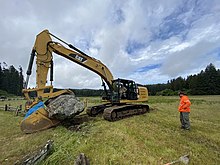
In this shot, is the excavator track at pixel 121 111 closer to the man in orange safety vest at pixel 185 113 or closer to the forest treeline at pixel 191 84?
the man in orange safety vest at pixel 185 113

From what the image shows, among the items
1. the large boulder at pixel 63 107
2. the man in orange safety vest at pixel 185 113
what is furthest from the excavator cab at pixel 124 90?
the man in orange safety vest at pixel 185 113

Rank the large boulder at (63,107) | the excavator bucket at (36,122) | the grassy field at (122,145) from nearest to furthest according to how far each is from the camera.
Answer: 1. the grassy field at (122,145)
2. the excavator bucket at (36,122)
3. the large boulder at (63,107)

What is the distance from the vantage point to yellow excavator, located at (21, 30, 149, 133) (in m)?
7.45

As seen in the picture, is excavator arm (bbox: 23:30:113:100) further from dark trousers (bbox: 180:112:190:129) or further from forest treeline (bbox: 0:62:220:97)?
forest treeline (bbox: 0:62:220:97)

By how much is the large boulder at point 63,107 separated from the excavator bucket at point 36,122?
29cm

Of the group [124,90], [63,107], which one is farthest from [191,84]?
[63,107]

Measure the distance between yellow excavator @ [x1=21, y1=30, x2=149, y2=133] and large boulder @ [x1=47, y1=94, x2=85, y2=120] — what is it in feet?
1.08

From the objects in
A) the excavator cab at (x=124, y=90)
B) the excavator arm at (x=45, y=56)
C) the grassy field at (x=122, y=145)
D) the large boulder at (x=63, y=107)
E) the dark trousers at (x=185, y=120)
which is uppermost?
the excavator arm at (x=45, y=56)

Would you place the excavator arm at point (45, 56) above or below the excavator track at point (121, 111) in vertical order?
above

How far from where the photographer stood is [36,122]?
7.24 metres

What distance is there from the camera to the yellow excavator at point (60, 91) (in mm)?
7449

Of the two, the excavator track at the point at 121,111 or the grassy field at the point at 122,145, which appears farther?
the excavator track at the point at 121,111

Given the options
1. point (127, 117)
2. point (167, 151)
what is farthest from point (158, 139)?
point (127, 117)

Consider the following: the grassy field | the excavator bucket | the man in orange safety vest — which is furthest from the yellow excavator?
the man in orange safety vest
